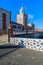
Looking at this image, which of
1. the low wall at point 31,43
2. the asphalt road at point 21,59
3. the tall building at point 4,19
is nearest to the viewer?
the asphalt road at point 21,59

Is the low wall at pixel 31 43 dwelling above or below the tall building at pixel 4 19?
below

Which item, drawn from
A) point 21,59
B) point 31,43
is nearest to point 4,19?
point 31,43

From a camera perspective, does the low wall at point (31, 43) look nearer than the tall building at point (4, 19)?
Yes

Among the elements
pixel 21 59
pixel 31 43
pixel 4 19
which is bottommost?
pixel 21 59

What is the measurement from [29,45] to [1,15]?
14.6 meters

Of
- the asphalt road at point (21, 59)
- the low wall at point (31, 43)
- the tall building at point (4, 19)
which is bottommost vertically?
the asphalt road at point (21, 59)

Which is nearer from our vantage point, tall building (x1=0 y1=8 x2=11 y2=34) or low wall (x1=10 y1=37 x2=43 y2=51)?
low wall (x1=10 y1=37 x2=43 y2=51)

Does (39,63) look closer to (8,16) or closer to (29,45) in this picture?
(29,45)

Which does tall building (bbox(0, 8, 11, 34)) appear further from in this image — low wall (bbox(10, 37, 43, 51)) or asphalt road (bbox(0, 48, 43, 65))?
asphalt road (bbox(0, 48, 43, 65))

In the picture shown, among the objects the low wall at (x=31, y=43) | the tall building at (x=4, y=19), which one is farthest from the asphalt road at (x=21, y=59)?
the tall building at (x=4, y=19)

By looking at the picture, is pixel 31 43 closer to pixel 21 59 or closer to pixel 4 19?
pixel 21 59

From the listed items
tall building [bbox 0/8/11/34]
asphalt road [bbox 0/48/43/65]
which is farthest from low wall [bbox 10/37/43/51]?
tall building [bbox 0/8/11/34]

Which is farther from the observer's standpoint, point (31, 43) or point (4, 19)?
point (4, 19)

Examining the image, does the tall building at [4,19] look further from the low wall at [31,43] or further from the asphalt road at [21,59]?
the asphalt road at [21,59]
